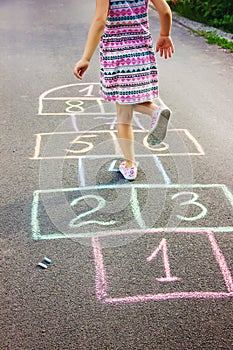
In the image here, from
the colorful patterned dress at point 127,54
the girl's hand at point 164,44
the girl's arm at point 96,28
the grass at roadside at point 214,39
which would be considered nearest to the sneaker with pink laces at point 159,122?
the colorful patterned dress at point 127,54

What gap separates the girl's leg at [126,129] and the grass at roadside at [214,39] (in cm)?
526

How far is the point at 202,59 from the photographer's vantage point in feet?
27.4

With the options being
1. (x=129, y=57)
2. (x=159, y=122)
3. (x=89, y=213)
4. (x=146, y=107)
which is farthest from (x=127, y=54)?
(x=89, y=213)

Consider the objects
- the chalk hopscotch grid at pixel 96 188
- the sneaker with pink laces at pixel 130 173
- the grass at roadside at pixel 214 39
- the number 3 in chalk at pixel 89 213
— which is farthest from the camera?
the grass at roadside at pixel 214 39

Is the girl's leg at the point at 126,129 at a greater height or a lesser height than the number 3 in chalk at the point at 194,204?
greater

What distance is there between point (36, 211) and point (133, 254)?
88 cm

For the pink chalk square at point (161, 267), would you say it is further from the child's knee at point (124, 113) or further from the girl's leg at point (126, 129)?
the child's knee at point (124, 113)

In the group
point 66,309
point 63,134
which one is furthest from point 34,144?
point 66,309

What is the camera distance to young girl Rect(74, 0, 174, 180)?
3688 mm

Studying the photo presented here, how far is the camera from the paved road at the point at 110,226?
2689 mm

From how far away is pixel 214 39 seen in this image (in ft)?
31.4

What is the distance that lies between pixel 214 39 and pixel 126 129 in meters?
6.05

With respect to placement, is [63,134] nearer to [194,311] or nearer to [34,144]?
[34,144]

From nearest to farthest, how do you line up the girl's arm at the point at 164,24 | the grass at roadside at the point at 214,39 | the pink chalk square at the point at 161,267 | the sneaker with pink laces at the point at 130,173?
the pink chalk square at the point at 161,267, the girl's arm at the point at 164,24, the sneaker with pink laces at the point at 130,173, the grass at roadside at the point at 214,39
